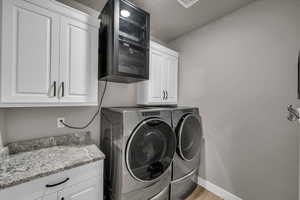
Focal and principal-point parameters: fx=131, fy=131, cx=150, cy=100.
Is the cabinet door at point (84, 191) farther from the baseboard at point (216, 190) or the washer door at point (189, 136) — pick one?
the baseboard at point (216, 190)

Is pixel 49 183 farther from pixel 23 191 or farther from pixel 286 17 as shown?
pixel 286 17

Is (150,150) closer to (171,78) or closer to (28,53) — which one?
(171,78)

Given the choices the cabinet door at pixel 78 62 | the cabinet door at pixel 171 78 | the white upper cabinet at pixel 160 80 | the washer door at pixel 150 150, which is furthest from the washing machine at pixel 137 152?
the cabinet door at pixel 171 78

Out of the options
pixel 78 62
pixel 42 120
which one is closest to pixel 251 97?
pixel 78 62

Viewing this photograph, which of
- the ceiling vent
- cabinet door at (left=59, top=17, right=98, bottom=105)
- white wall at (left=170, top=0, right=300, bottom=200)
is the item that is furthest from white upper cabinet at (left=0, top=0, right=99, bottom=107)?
white wall at (left=170, top=0, right=300, bottom=200)

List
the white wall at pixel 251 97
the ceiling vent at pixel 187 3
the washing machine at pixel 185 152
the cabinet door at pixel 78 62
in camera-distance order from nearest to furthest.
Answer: the cabinet door at pixel 78 62 → the white wall at pixel 251 97 → the ceiling vent at pixel 187 3 → the washing machine at pixel 185 152

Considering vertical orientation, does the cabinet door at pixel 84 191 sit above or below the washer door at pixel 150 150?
below

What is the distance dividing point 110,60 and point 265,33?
1773 mm

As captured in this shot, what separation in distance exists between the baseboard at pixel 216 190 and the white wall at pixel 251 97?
7 cm

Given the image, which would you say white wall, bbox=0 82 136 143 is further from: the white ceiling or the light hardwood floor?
the light hardwood floor

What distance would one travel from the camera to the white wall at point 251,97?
4.47 feet

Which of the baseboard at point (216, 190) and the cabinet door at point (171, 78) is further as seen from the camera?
the cabinet door at point (171, 78)

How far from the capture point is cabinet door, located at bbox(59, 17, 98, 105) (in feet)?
4.04

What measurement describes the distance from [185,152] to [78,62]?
1.69 metres
